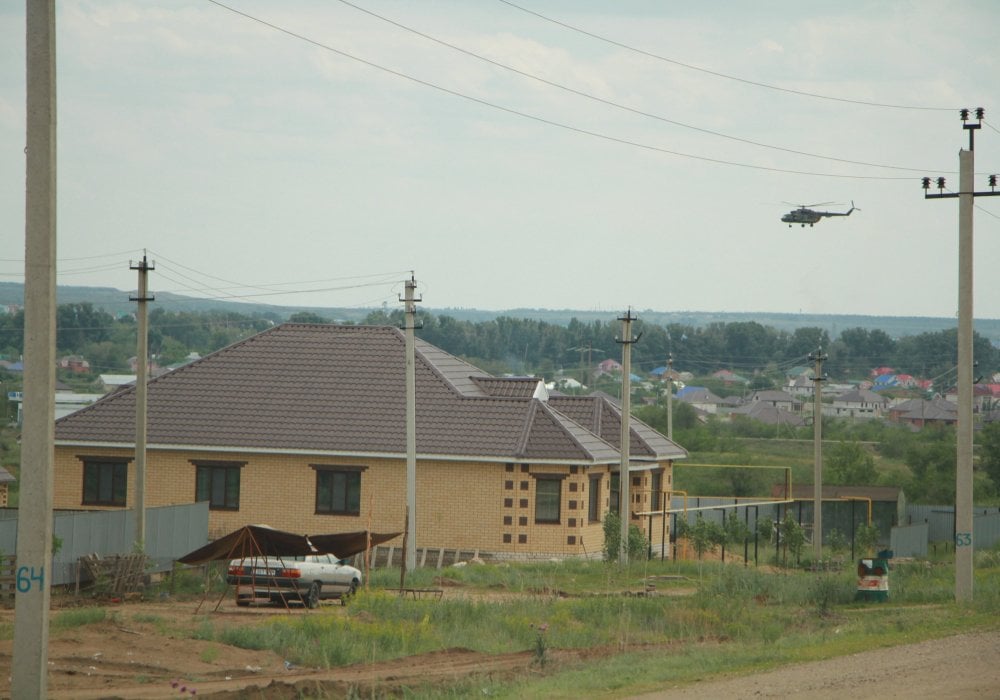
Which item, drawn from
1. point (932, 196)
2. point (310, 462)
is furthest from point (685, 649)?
point (310, 462)

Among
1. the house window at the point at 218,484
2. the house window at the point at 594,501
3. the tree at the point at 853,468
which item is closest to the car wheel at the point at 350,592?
the house window at the point at 594,501

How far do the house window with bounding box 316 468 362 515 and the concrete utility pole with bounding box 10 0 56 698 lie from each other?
26.5 metres

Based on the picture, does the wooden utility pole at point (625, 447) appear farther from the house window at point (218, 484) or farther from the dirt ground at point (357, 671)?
the dirt ground at point (357, 671)

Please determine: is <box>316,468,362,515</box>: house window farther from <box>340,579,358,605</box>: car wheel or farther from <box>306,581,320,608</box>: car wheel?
<box>306,581,320,608</box>: car wheel

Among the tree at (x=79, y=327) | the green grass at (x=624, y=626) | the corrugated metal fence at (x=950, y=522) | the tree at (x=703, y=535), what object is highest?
the tree at (x=79, y=327)

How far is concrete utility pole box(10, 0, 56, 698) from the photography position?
13125 mm

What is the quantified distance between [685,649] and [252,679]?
23.1 feet

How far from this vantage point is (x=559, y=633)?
22.3 metres

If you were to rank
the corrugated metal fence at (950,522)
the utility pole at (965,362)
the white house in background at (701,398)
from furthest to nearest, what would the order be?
the white house in background at (701,398), the corrugated metal fence at (950,522), the utility pole at (965,362)

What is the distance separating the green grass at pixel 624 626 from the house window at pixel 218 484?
36.5 feet

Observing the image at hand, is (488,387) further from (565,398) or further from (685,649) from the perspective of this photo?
(685,649)

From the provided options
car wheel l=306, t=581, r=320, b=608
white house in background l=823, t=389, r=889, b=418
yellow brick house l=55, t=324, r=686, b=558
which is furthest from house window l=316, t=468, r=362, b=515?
white house in background l=823, t=389, r=889, b=418

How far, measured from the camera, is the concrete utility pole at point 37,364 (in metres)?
13.1

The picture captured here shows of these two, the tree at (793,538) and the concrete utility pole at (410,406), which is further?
the tree at (793,538)
